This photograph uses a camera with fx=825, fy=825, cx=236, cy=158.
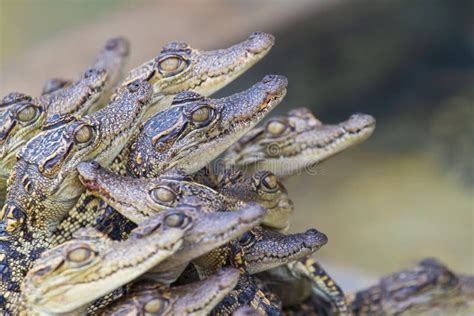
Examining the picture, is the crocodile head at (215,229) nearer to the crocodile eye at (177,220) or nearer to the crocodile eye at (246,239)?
the crocodile eye at (177,220)

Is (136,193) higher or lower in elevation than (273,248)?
higher

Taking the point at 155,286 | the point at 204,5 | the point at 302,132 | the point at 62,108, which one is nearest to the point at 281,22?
the point at 204,5

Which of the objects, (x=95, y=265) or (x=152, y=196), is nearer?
(x=95, y=265)

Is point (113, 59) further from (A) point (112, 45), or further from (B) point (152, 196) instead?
(B) point (152, 196)

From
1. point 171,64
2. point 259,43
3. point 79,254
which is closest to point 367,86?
point 259,43

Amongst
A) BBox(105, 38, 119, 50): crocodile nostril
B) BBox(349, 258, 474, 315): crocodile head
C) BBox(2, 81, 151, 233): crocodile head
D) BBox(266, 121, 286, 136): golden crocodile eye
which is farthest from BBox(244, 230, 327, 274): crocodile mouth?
BBox(105, 38, 119, 50): crocodile nostril

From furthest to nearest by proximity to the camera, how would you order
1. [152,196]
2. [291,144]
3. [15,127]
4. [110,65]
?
[110,65] < [291,144] < [15,127] < [152,196]

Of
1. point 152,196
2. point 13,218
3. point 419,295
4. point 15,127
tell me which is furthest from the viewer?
point 419,295

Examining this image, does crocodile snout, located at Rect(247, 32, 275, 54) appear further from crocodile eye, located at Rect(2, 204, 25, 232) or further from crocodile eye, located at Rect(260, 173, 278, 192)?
crocodile eye, located at Rect(2, 204, 25, 232)
